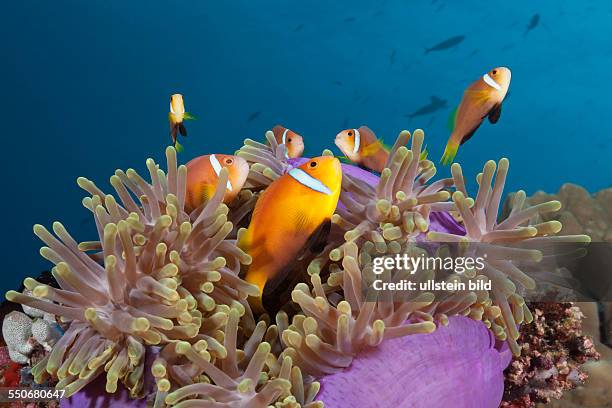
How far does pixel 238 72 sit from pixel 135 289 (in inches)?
1021

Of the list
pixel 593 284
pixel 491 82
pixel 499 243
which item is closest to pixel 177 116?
pixel 491 82

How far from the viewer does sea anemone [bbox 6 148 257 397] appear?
1.09m

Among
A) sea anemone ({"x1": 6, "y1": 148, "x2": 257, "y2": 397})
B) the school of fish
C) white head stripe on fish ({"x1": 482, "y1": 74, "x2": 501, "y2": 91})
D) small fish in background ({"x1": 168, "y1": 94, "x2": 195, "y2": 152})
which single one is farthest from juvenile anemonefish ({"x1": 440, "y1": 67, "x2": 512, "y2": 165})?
small fish in background ({"x1": 168, "y1": 94, "x2": 195, "y2": 152})

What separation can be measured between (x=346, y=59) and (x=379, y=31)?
8.21 ft

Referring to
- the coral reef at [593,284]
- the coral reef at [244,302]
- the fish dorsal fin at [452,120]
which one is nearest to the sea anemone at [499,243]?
the coral reef at [244,302]

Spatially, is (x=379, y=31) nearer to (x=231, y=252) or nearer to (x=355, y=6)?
(x=355, y=6)

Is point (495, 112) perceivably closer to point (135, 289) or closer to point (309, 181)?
point (309, 181)

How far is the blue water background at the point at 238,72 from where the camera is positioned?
2039cm

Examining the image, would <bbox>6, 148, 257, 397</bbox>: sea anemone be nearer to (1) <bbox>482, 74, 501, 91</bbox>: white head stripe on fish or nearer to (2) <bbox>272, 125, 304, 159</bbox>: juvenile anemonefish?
(2) <bbox>272, 125, 304, 159</bbox>: juvenile anemonefish

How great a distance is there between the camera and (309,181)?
1.15 metres

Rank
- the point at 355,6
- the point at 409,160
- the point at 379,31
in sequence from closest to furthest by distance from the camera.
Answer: the point at 409,160 → the point at 355,6 → the point at 379,31

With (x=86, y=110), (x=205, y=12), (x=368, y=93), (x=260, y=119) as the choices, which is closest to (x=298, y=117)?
(x=260, y=119)

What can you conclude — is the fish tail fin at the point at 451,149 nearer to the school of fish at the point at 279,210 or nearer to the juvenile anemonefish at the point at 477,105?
the juvenile anemonefish at the point at 477,105

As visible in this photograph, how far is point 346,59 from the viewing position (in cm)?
2328
